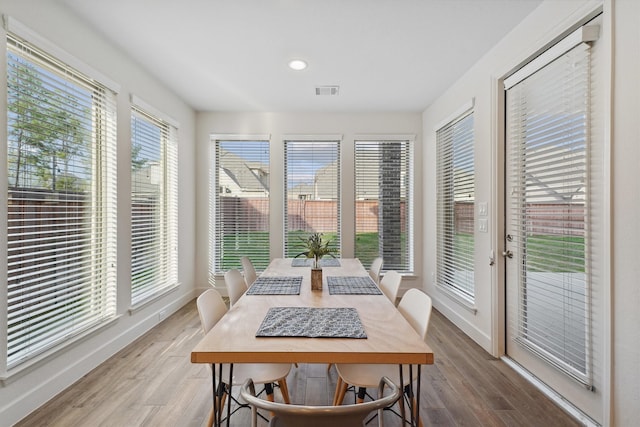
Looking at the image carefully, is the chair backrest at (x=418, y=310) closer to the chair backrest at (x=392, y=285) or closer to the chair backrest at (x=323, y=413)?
the chair backrest at (x=392, y=285)

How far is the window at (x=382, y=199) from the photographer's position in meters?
4.58

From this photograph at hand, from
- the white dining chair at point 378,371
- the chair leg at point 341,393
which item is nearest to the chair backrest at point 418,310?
the white dining chair at point 378,371

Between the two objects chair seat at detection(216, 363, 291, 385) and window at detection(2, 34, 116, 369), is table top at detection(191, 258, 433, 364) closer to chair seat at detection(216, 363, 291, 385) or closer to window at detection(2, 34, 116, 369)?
chair seat at detection(216, 363, 291, 385)

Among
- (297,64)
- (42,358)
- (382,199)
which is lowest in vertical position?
(42,358)

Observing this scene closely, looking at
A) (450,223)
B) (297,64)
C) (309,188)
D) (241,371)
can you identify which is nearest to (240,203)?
(309,188)

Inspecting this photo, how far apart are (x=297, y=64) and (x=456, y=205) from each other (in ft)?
7.58

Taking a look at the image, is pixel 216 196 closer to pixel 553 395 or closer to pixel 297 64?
pixel 297 64

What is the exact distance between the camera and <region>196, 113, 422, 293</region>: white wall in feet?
14.7

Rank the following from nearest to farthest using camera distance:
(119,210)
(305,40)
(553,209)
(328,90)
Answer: (553,209) < (305,40) < (119,210) < (328,90)

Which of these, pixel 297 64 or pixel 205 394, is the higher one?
pixel 297 64

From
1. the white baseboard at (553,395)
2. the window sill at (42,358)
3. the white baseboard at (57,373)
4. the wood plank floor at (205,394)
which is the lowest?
the wood plank floor at (205,394)

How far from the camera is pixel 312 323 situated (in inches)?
60.9

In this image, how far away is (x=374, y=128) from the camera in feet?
14.9

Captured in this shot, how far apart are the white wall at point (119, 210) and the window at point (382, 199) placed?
2.41 metres
